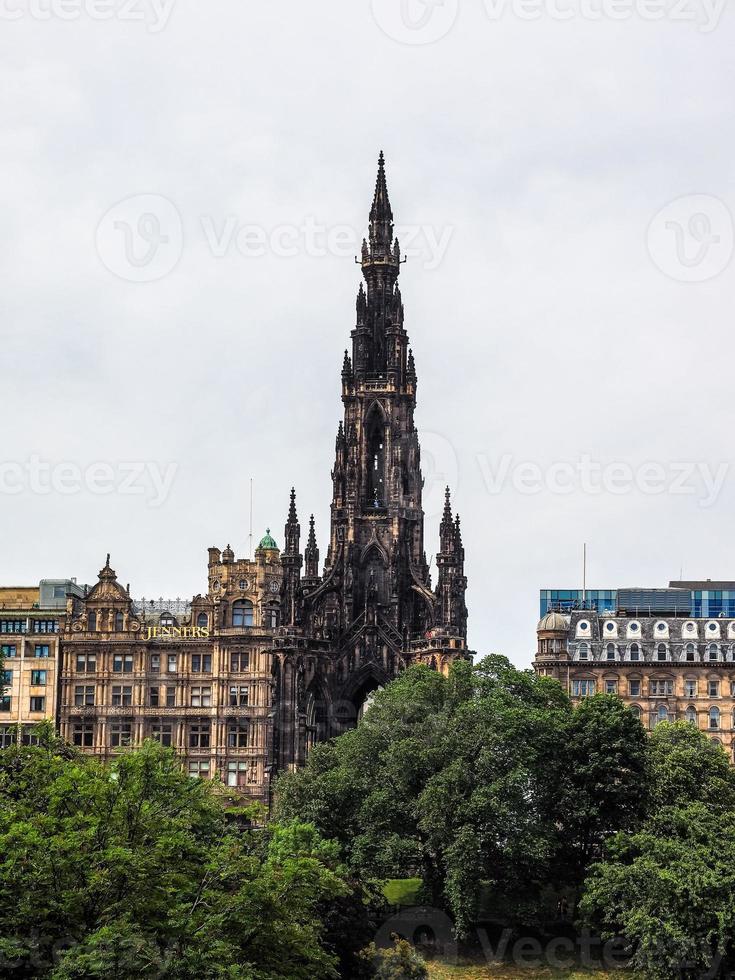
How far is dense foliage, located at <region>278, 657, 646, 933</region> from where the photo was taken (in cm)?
11006

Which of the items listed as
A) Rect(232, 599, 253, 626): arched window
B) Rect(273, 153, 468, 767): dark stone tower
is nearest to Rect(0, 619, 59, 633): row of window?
Rect(232, 599, 253, 626): arched window

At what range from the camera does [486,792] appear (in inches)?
4345

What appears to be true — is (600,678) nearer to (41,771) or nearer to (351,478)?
(351,478)

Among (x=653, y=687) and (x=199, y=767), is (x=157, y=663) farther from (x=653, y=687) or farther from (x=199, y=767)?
(x=653, y=687)

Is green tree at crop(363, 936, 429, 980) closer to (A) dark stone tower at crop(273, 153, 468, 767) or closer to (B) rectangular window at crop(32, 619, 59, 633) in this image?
(A) dark stone tower at crop(273, 153, 468, 767)

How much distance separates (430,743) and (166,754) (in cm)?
3830

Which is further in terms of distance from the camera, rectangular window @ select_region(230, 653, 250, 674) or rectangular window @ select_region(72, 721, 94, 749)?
rectangular window @ select_region(230, 653, 250, 674)

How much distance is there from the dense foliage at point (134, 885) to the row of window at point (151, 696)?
69.2m

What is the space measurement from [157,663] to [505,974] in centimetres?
5621

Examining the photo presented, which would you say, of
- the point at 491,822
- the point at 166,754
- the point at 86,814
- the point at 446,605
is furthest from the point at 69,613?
the point at 86,814

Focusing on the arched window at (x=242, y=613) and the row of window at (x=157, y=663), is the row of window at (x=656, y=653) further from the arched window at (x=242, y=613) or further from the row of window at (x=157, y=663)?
the row of window at (x=157, y=663)

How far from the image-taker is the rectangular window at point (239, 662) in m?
153

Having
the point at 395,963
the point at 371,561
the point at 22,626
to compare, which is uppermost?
the point at 371,561

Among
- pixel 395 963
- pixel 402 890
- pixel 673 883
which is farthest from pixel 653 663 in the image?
pixel 395 963
